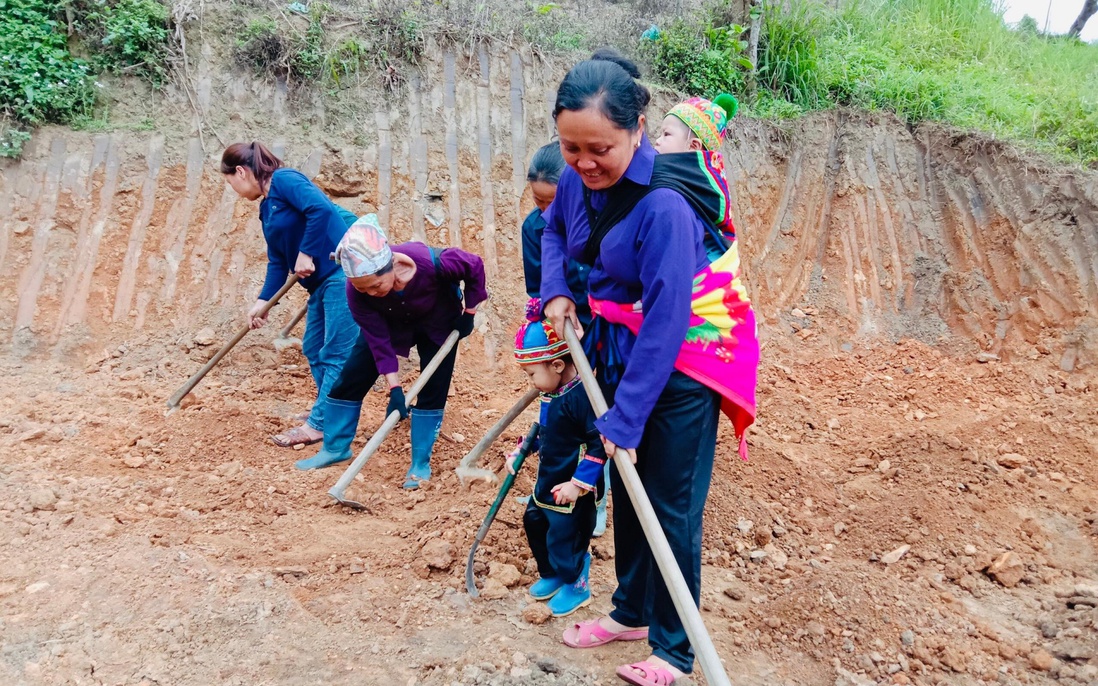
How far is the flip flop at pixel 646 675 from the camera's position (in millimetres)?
2398

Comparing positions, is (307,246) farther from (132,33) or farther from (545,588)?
(132,33)

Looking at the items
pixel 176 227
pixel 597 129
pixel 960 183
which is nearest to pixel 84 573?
pixel 597 129

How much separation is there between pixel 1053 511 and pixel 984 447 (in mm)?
650

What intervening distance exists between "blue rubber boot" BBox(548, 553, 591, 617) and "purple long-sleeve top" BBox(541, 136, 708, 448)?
3.38 feet

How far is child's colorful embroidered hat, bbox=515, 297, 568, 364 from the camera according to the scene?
2602 millimetres

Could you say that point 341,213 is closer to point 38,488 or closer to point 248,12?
point 38,488

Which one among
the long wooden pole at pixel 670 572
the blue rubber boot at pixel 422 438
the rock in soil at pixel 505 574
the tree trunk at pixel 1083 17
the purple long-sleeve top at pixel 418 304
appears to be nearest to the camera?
the long wooden pole at pixel 670 572

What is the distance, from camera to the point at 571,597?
9.50ft

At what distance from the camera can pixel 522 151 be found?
6656mm

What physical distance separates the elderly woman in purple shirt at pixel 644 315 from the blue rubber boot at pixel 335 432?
2161 millimetres

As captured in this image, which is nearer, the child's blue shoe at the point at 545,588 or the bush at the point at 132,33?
the child's blue shoe at the point at 545,588

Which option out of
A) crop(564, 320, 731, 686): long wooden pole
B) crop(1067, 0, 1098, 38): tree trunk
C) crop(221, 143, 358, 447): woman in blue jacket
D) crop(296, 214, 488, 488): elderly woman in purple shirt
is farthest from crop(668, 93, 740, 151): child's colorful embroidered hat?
crop(1067, 0, 1098, 38): tree trunk

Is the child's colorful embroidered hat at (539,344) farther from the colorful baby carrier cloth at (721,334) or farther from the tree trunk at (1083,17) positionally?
the tree trunk at (1083,17)

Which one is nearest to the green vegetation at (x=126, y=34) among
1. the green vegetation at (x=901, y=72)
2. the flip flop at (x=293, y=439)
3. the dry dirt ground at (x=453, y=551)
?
the dry dirt ground at (x=453, y=551)
